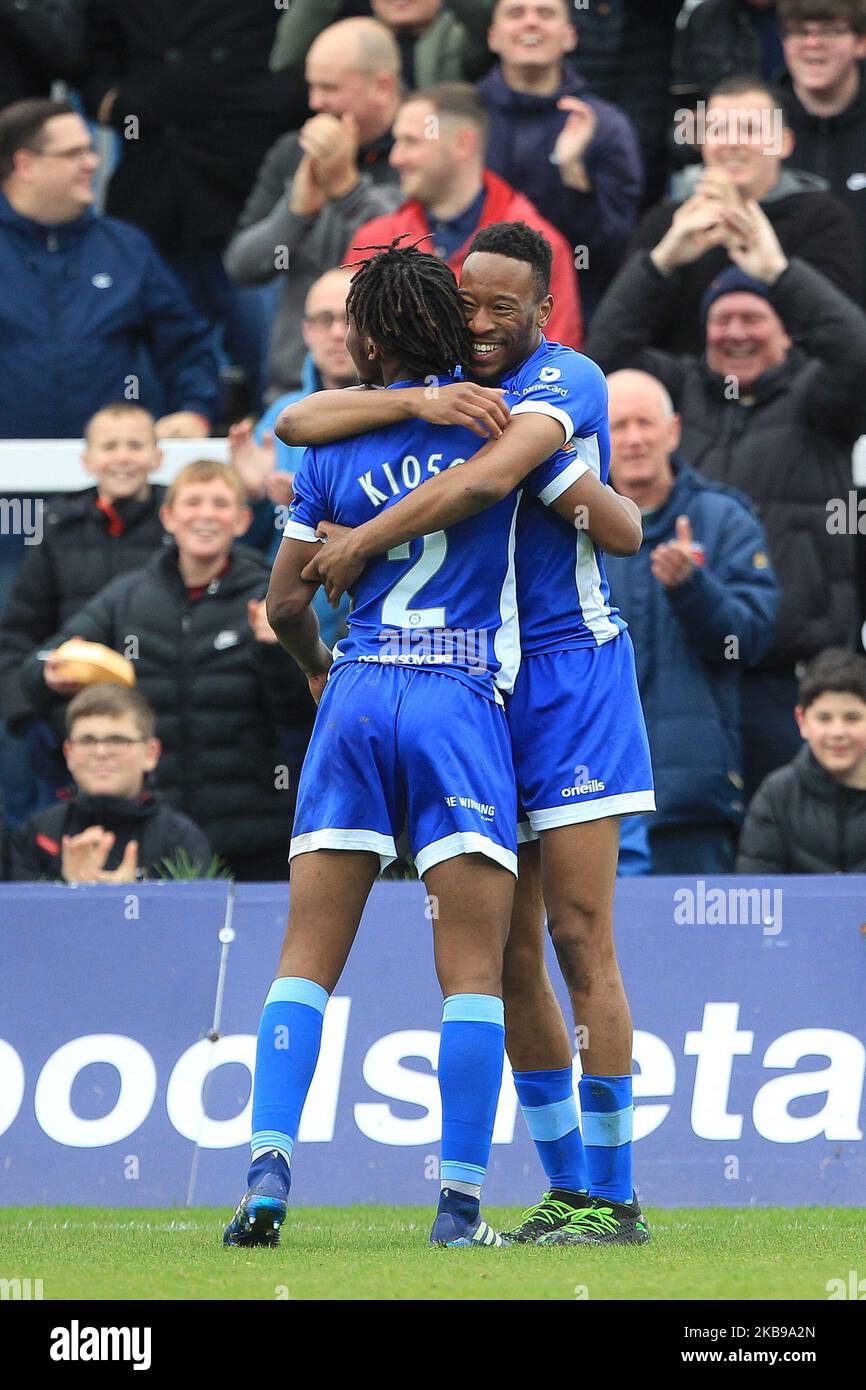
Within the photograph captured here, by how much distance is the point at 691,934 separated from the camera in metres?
6.85

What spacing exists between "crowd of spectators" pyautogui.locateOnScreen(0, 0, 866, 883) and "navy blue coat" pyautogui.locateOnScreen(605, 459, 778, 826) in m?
0.01

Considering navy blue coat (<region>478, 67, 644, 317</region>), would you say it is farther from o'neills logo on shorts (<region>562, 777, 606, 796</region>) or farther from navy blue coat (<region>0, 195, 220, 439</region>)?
o'neills logo on shorts (<region>562, 777, 606, 796</region>)

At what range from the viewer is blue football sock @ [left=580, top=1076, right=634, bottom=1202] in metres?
5.21

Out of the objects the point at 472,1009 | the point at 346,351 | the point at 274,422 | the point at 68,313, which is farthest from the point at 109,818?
the point at 472,1009

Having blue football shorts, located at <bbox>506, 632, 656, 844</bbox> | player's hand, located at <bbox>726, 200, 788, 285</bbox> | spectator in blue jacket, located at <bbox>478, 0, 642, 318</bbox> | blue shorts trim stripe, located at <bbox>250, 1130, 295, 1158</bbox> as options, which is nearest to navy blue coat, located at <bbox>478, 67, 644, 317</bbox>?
spectator in blue jacket, located at <bbox>478, 0, 642, 318</bbox>

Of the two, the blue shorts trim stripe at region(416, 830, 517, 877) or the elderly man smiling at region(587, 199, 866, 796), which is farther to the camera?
the elderly man smiling at region(587, 199, 866, 796)

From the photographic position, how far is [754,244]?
30.1ft

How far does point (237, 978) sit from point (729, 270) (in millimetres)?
4337

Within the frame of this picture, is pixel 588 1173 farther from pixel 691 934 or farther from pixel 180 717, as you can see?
pixel 180 717

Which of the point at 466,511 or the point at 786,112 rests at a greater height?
the point at 786,112

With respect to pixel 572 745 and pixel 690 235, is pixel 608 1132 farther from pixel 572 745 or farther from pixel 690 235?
pixel 690 235

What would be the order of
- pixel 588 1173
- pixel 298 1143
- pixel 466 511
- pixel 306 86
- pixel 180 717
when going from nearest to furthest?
pixel 466 511
pixel 588 1173
pixel 298 1143
pixel 180 717
pixel 306 86

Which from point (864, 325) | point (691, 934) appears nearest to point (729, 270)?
point (864, 325)

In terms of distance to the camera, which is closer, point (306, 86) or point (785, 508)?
point (785, 508)
